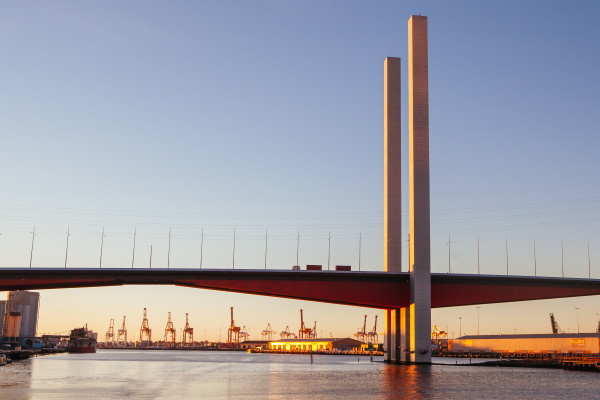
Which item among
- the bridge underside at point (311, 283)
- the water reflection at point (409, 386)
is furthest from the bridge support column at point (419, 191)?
the water reflection at point (409, 386)

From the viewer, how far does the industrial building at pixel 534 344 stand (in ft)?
411

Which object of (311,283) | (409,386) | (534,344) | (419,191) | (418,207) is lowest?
(409,386)

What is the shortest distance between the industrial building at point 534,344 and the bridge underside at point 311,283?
50276 mm

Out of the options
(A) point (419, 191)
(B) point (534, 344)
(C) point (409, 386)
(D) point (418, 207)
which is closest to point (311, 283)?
(D) point (418, 207)

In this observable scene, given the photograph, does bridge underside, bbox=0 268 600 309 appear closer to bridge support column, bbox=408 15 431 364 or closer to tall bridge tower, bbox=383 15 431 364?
tall bridge tower, bbox=383 15 431 364

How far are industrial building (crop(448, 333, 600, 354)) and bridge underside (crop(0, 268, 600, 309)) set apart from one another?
50276 mm

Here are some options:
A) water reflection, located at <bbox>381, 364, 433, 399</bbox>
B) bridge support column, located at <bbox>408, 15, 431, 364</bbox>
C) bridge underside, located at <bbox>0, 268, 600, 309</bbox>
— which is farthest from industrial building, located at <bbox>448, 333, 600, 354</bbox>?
water reflection, located at <bbox>381, 364, 433, 399</bbox>

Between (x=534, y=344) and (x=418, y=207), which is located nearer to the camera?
(x=418, y=207)

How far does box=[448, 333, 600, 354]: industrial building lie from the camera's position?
125250 mm

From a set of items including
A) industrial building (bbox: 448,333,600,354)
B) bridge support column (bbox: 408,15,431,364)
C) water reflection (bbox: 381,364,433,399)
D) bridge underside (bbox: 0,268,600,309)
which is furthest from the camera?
industrial building (bbox: 448,333,600,354)

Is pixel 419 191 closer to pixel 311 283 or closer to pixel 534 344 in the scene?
pixel 311 283

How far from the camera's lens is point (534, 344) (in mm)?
136875

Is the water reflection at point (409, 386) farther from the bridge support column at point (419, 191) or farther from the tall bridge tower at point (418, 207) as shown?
the tall bridge tower at point (418, 207)

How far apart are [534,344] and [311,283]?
72130 millimetres
